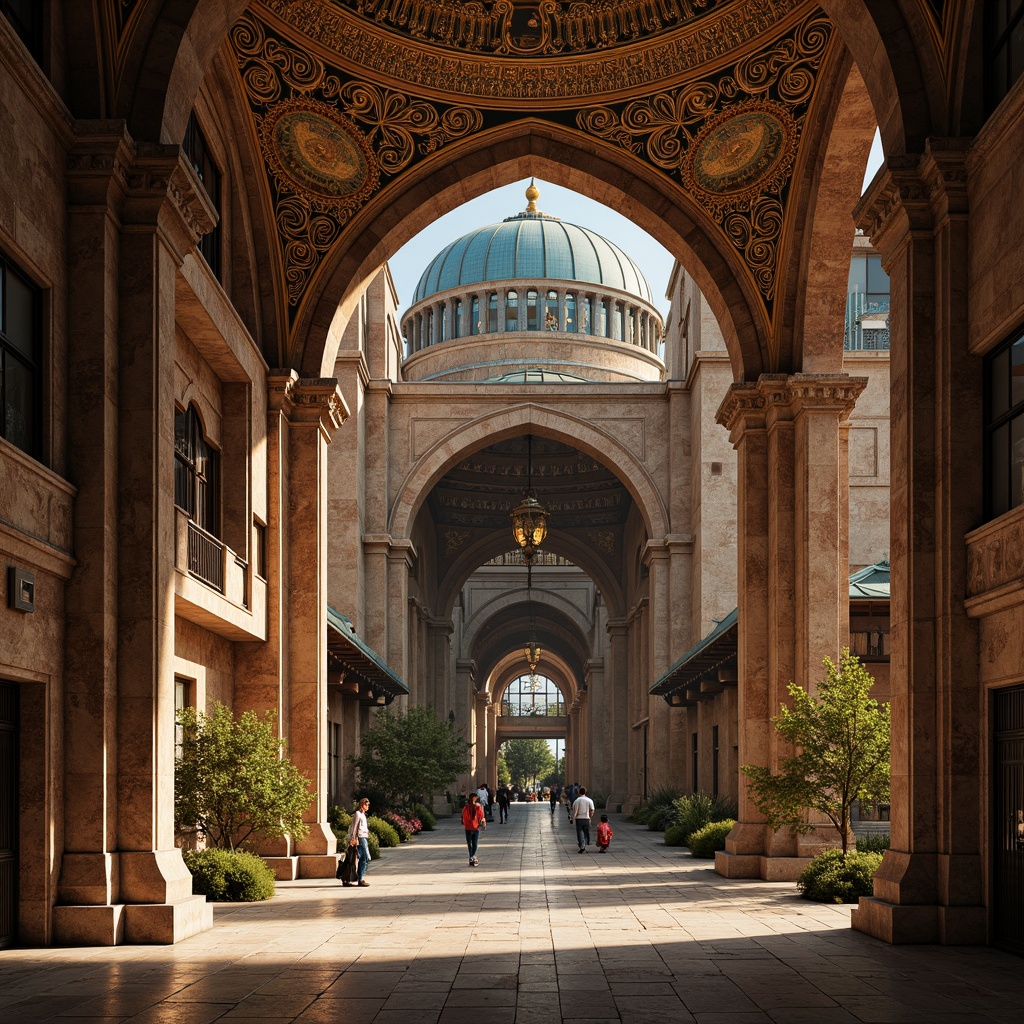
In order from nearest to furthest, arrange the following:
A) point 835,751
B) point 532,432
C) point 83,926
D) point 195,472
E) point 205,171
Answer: point 83,926 < point 835,751 < point 195,472 < point 205,171 < point 532,432

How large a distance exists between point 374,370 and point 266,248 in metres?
19.7

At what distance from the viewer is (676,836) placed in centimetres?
2844

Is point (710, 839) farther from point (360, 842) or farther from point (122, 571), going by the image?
point (122, 571)

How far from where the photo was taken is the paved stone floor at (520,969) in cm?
904

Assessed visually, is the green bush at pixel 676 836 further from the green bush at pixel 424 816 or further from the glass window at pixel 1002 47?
the glass window at pixel 1002 47

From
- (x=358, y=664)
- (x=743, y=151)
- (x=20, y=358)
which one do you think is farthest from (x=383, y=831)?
(x=20, y=358)

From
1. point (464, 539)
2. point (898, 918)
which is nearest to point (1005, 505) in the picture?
point (898, 918)

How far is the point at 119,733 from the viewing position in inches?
498

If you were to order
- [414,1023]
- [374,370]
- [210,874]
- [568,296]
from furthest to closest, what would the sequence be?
[568,296], [374,370], [210,874], [414,1023]

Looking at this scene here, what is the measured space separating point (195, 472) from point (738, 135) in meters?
9.03

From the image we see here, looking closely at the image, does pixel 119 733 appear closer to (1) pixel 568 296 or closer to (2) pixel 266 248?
(2) pixel 266 248

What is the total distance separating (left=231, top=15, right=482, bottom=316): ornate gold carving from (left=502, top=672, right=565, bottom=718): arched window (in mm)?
90692

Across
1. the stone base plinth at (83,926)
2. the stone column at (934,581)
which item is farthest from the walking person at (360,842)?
the stone column at (934,581)

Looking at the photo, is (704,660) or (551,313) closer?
(704,660)
